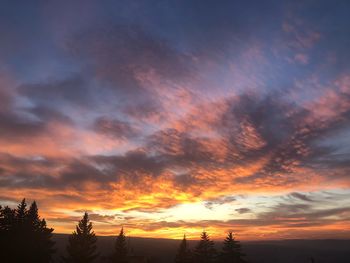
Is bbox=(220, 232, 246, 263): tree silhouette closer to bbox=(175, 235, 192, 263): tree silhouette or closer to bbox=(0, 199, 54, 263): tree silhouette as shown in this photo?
bbox=(175, 235, 192, 263): tree silhouette

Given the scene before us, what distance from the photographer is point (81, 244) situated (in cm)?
4253

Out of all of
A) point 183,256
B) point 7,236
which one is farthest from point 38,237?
point 183,256

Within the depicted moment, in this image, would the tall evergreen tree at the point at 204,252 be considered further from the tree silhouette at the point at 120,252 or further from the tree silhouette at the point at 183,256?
the tree silhouette at the point at 120,252

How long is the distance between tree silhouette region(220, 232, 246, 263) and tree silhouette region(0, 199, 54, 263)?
103ft

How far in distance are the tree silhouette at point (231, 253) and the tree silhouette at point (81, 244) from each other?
31.0 meters

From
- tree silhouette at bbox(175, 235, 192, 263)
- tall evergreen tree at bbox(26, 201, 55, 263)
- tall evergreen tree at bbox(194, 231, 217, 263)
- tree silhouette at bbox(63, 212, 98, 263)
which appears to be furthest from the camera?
tall evergreen tree at bbox(194, 231, 217, 263)

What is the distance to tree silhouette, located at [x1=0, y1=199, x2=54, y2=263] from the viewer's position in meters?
44.9

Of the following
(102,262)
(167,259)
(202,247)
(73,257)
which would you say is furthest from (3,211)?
(167,259)

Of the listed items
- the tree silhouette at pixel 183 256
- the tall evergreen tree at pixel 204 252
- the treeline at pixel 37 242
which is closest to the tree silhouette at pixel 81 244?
the treeline at pixel 37 242

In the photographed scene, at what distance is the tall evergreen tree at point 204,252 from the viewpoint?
221ft

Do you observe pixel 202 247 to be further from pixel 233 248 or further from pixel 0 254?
pixel 0 254

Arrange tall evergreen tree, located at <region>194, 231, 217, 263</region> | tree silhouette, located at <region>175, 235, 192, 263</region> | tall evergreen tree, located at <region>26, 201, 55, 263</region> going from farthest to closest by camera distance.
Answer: tall evergreen tree, located at <region>194, 231, 217, 263</region> → tree silhouette, located at <region>175, 235, 192, 263</region> → tall evergreen tree, located at <region>26, 201, 55, 263</region>

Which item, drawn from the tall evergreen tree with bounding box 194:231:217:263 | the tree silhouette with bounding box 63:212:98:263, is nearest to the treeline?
Result: the tree silhouette with bounding box 63:212:98:263

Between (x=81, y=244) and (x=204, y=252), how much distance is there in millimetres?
32353
